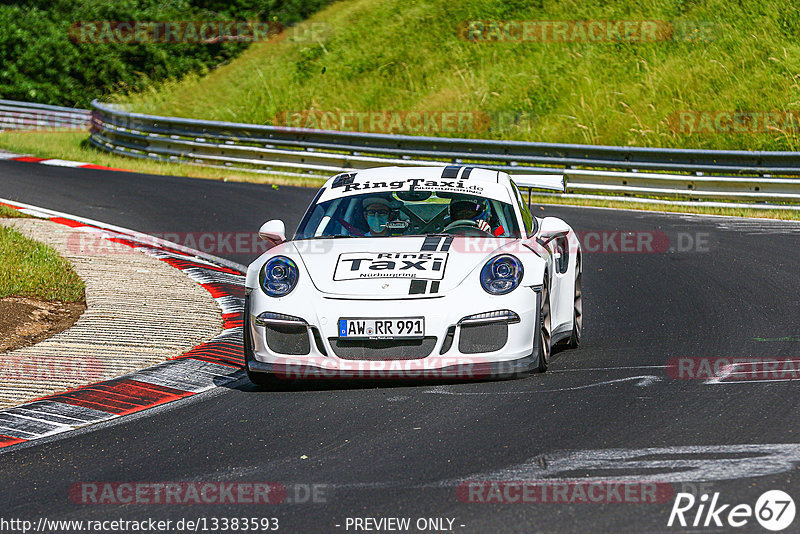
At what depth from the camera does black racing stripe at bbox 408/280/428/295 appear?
265 inches

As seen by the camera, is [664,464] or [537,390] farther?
[537,390]

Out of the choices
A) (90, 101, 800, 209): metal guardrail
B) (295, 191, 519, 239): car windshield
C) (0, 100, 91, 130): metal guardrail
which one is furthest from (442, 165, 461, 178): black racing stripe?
(0, 100, 91, 130): metal guardrail

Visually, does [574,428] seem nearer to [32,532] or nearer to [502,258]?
[502,258]

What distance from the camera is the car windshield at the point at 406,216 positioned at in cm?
782

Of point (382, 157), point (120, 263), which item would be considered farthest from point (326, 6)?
point (120, 263)

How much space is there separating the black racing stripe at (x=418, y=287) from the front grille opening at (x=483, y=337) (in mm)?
324

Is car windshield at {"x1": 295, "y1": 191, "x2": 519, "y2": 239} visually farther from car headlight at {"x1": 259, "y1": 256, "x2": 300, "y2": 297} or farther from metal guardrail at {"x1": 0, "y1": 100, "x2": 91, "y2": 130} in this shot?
metal guardrail at {"x1": 0, "y1": 100, "x2": 91, "y2": 130}

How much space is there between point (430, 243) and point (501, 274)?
64cm

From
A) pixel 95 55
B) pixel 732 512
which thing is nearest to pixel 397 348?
pixel 732 512

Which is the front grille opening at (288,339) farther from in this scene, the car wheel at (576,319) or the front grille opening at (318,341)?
the car wheel at (576,319)

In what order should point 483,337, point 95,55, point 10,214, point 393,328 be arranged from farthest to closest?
point 95,55
point 10,214
point 483,337
point 393,328

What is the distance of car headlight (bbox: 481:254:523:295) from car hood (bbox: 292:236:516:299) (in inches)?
2.9

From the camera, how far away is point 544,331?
7117 mm

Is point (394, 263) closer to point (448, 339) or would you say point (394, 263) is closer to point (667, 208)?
point (448, 339)
